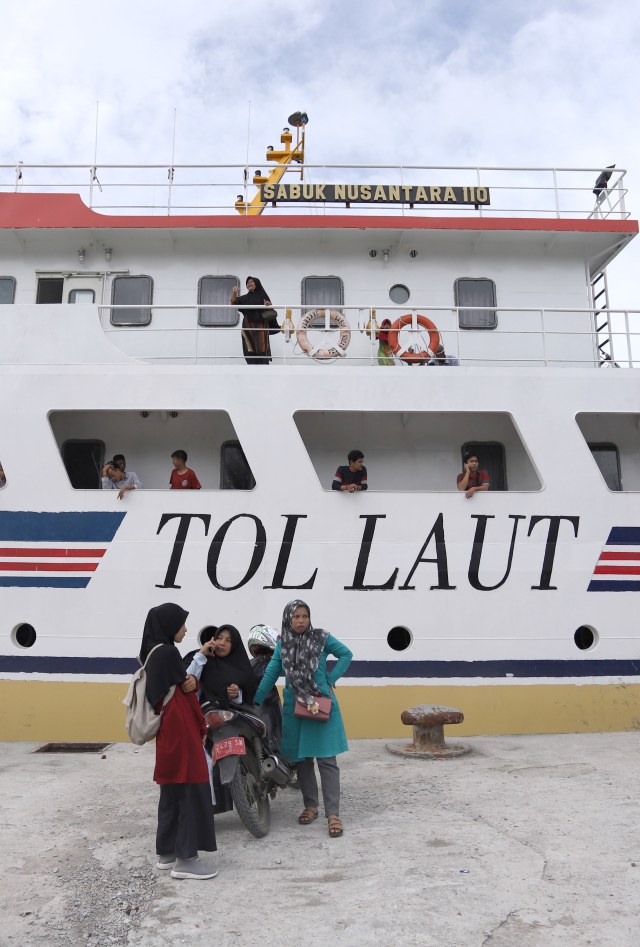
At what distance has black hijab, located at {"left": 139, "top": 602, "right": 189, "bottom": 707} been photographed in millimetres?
3832

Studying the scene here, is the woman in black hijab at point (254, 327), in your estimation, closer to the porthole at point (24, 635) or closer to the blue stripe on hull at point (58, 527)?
the blue stripe on hull at point (58, 527)

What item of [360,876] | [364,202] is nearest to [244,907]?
[360,876]

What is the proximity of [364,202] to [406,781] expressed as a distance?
7747 millimetres

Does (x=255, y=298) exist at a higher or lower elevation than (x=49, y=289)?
lower

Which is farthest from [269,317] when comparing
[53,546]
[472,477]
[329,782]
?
[329,782]

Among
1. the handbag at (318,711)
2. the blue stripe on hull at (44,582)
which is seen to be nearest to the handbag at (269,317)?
the blue stripe on hull at (44,582)

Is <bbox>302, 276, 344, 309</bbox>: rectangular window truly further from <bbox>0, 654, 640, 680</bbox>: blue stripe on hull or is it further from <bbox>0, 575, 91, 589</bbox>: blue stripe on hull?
<bbox>0, 654, 640, 680</bbox>: blue stripe on hull

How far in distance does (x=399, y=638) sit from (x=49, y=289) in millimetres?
6655

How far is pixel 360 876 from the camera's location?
378 centimetres

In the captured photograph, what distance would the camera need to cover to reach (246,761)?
4.56 meters

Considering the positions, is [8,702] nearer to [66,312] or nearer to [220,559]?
[220,559]

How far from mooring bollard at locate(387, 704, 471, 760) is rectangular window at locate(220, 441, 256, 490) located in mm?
3254

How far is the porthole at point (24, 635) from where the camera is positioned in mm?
7496

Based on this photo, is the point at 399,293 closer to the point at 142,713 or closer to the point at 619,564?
the point at 619,564
